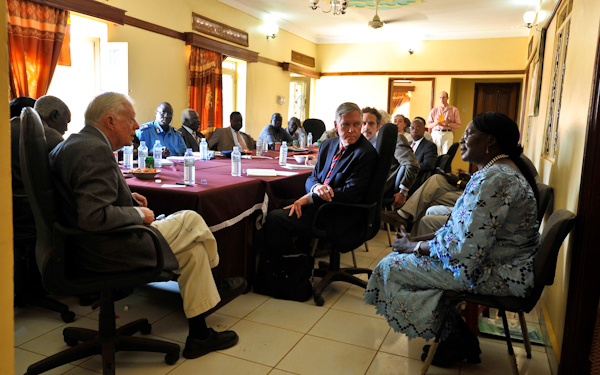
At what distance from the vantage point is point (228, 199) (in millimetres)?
2787

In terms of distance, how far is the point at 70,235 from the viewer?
180cm

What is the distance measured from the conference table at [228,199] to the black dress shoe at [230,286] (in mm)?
139

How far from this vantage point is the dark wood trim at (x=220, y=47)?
276 inches

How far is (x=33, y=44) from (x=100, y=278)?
398 cm

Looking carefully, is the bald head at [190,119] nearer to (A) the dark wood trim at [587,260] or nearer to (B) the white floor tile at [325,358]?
(B) the white floor tile at [325,358]

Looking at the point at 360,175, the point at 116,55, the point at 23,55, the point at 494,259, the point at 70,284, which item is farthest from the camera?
the point at 116,55

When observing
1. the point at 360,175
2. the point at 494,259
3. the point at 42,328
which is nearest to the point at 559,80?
the point at 360,175

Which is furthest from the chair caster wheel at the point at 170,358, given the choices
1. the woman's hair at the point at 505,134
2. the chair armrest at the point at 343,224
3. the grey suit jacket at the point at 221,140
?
the grey suit jacket at the point at 221,140

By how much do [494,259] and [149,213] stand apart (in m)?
1.51

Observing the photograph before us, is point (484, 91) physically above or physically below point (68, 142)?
above

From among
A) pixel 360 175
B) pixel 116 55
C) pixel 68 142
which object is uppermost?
pixel 116 55

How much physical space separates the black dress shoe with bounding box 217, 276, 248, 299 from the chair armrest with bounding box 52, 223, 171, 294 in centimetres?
70

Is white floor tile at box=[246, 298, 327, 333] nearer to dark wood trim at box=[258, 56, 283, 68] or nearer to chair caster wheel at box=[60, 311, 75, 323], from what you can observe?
chair caster wheel at box=[60, 311, 75, 323]

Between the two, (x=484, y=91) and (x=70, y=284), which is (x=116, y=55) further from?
(x=484, y=91)
